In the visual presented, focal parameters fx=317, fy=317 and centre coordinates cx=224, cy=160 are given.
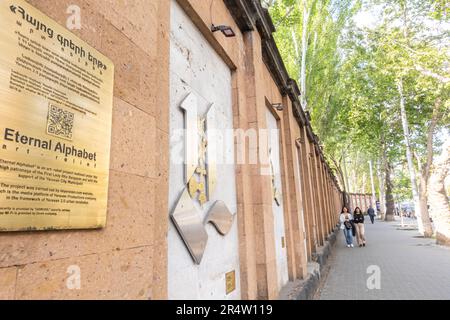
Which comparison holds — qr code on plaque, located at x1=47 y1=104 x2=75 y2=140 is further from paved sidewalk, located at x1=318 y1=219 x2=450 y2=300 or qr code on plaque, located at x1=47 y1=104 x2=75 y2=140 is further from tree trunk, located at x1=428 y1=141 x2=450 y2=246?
tree trunk, located at x1=428 y1=141 x2=450 y2=246

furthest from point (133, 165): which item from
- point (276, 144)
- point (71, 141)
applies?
point (276, 144)

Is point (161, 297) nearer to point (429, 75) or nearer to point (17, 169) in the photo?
point (17, 169)

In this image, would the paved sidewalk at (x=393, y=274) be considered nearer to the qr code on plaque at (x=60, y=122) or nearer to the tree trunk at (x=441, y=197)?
the tree trunk at (x=441, y=197)

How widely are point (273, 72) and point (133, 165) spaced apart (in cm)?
617

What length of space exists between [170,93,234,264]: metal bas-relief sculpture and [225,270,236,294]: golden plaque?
54 cm

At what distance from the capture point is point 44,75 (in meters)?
1.60

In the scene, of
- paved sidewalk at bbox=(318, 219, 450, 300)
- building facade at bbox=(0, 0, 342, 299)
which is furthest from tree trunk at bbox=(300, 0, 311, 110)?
building facade at bbox=(0, 0, 342, 299)

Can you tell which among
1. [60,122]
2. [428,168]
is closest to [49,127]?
[60,122]

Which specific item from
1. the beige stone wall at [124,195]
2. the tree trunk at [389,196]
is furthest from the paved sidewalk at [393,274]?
the tree trunk at [389,196]

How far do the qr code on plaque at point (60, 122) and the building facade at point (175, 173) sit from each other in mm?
372

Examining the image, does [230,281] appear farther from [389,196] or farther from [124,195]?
[389,196]

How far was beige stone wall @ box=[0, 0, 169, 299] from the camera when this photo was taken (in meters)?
1.51

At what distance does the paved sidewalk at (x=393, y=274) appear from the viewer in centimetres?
691

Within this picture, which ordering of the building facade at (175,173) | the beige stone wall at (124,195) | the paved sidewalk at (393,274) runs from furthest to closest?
1. the paved sidewalk at (393,274)
2. the building facade at (175,173)
3. the beige stone wall at (124,195)
